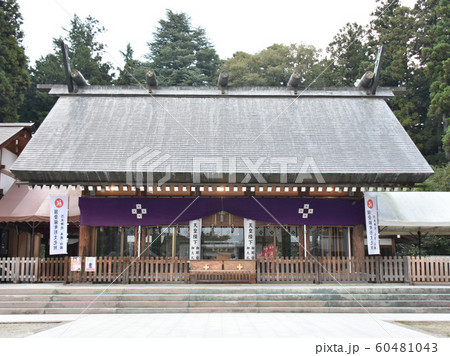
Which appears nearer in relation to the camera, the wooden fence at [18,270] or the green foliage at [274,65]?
the wooden fence at [18,270]

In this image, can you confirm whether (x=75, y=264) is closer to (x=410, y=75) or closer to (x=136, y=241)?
(x=136, y=241)

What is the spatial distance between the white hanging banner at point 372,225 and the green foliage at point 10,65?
22.0 metres

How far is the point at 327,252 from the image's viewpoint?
15078 millimetres

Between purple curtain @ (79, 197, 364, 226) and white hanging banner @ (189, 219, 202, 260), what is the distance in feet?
0.99

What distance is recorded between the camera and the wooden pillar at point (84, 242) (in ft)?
46.4

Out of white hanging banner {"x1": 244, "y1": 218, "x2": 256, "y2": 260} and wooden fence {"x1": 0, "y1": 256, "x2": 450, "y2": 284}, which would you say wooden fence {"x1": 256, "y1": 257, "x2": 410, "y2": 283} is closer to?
wooden fence {"x1": 0, "y1": 256, "x2": 450, "y2": 284}

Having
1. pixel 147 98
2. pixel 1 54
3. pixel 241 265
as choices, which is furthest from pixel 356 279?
pixel 1 54

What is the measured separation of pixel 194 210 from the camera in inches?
563

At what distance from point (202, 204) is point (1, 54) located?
1956 centimetres

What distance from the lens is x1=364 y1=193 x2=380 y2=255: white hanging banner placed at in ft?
46.0

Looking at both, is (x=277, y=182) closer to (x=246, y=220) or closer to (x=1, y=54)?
(x=246, y=220)

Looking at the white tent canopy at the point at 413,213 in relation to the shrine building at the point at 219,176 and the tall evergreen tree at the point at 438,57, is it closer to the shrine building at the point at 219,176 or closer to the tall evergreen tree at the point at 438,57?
the shrine building at the point at 219,176
